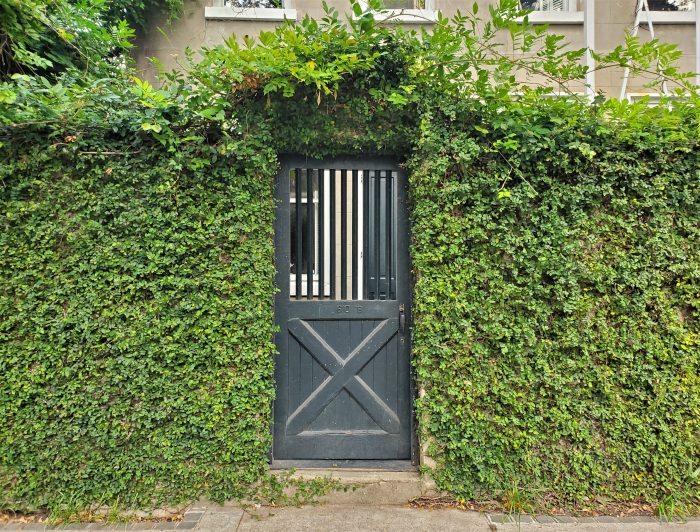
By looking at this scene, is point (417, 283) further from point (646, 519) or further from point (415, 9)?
point (415, 9)

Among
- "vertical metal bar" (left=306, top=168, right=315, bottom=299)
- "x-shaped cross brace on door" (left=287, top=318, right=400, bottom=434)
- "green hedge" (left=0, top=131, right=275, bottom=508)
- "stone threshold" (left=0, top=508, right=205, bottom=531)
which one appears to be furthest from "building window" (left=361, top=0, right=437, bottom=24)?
"stone threshold" (left=0, top=508, right=205, bottom=531)

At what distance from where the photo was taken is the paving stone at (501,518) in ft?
9.18

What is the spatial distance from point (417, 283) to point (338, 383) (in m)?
1.09

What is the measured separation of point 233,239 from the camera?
2875mm

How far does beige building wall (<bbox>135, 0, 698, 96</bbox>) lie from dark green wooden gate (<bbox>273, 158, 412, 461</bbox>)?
144 inches

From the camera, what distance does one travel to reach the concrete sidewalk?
2.74 meters

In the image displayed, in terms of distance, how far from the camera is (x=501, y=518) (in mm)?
2836

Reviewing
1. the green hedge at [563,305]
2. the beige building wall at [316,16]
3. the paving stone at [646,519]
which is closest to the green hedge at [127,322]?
the green hedge at [563,305]

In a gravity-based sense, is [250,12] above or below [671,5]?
below

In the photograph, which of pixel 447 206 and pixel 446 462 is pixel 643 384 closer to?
pixel 446 462

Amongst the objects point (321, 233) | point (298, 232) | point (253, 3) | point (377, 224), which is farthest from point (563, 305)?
point (253, 3)

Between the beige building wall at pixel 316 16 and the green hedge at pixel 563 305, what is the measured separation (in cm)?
344

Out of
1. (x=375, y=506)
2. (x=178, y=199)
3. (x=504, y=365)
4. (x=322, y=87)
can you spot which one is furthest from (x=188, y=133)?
(x=375, y=506)

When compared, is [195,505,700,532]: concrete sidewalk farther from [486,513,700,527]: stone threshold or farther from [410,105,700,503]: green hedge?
[410,105,700,503]: green hedge
